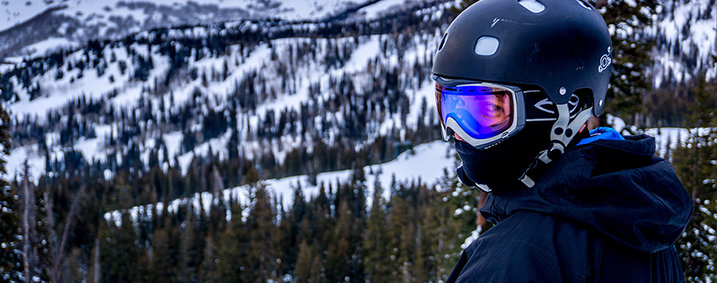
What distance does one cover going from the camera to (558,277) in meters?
1.63

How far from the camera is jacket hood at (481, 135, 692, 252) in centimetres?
167

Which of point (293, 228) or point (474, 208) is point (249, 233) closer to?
point (293, 228)

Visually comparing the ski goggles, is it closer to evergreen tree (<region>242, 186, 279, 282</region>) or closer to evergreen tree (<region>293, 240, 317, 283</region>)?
evergreen tree (<region>242, 186, 279, 282</region>)

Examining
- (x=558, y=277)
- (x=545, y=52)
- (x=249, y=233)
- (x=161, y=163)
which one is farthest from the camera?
(x=161, y=163)

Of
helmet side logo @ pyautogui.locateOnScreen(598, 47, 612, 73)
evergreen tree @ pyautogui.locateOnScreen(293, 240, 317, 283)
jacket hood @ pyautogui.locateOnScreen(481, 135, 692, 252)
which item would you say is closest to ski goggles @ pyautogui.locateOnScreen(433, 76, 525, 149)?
jacket hood @ pyautogui.locateOnScreen(481, 135, 692, 252)

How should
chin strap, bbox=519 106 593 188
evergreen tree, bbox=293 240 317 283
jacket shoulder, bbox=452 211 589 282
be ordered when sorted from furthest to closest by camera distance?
evergreen tree, bbox=293 240 317 283 < chin strap, bbox=519 106 593 188 < jacket shoulder, bbox=452 211 589 282

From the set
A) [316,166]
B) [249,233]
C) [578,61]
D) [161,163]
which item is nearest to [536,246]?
[578,61]

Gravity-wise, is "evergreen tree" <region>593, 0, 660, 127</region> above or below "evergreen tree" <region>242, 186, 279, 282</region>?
above

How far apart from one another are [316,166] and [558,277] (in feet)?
478

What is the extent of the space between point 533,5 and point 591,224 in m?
1.23

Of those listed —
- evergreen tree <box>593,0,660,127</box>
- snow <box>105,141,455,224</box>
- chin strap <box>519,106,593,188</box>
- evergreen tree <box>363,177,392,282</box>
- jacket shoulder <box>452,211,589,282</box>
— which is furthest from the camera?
snow <box>105,141,455,224</box>

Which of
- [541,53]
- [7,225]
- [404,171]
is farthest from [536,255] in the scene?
[404,171]

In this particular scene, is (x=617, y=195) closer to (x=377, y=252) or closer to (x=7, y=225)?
(x=7, y=225)

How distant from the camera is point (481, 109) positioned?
2.31 meters
